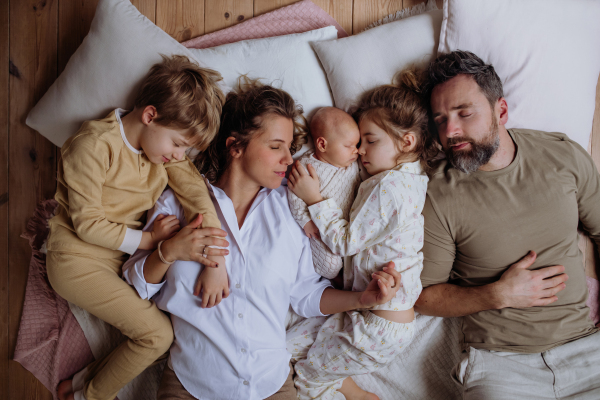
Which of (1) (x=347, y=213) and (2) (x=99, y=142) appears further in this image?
(1) (x=347, y=213)

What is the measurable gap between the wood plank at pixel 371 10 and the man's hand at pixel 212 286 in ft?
4.90

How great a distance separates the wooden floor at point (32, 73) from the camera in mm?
1966

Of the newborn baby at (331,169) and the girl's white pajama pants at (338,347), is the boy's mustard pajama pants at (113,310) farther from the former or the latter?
the newborn baby at (331,169)

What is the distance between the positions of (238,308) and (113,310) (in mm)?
538

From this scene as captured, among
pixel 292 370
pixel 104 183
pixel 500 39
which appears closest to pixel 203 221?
pixel 104 183

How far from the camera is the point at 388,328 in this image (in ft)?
5.21

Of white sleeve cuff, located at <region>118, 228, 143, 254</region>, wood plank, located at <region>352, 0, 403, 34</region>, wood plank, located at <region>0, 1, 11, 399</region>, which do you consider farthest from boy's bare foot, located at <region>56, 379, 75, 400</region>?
wood plank, located at <region>352, 0, 403, 34</region>

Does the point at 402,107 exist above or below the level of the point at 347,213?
above

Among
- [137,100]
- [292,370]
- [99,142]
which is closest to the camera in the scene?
[99,142]

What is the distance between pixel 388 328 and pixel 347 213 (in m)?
0.53

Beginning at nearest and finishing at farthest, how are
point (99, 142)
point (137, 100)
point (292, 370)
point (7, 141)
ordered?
point (99, 142), point (137, 100), point (292, 370), point (7, 141)

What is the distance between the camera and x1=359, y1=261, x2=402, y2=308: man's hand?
149cm

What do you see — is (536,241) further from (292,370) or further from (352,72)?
(292,370)

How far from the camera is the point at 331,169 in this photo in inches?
68.1
